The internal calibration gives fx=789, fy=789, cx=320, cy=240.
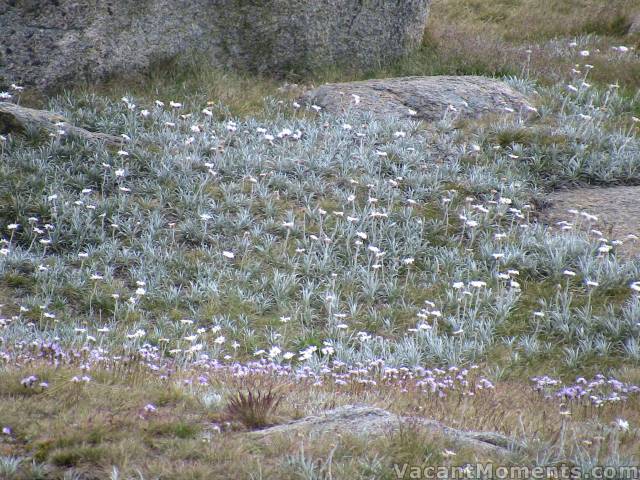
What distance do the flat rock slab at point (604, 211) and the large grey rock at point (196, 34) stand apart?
5479 mm

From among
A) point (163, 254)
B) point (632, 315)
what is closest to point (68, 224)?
Answer: point (163, 254)

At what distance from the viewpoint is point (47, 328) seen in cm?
665

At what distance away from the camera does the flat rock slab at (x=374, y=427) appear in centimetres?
381

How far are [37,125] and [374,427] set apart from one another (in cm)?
745

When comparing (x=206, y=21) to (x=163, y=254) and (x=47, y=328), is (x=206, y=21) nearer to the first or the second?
(x=163, y=254)

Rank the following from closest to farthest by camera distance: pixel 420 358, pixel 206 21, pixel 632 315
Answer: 1. pixel 420 358
2. pixel 632 315
3. pixel 206 21

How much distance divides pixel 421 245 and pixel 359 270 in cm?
97

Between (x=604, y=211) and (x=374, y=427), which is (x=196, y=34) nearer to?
(x=604, y=211)

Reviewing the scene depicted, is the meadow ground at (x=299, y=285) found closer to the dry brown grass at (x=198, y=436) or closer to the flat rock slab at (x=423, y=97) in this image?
the dry brown grass at (x=198, y=436)

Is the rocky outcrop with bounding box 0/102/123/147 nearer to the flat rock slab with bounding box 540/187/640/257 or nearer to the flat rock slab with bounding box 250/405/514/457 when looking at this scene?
the flat rock slab with bounding box 540/187/640/257

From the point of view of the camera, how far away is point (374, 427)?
3.89 m

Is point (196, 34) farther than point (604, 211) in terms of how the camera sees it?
Yes

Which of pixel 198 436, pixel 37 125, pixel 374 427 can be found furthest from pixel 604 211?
pixel 37 125

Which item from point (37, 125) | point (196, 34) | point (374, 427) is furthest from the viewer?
point (196, 34)
